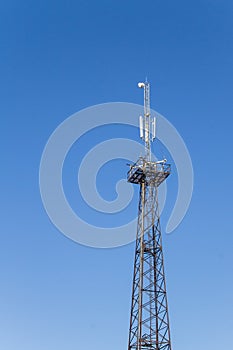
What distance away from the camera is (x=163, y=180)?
54.9 meters

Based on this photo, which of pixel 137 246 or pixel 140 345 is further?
pixel 137 246

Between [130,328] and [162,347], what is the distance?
3.22 m

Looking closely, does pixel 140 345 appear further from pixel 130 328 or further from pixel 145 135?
pixel 145 135

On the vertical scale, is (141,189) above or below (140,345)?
above

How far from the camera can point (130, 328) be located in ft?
167

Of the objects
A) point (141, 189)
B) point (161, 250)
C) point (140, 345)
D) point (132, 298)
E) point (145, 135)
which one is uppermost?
point (145, 135)

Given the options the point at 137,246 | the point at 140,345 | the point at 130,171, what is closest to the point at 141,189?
the point at 130,171

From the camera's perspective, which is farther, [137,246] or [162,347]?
[137,246]

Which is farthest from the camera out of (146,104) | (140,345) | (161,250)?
(146,104)

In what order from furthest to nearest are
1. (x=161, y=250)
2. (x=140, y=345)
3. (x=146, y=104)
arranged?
(x=146, y=104) < (x=161, y=250) < (x=140, y=345)

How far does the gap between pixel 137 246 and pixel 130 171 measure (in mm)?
7013

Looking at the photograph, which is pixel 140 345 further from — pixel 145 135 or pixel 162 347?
pixel 145 135

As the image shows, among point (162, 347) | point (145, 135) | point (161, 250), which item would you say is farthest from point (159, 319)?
point (145, 135)

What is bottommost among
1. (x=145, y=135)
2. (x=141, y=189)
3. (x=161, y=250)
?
(x=161, y=250)
